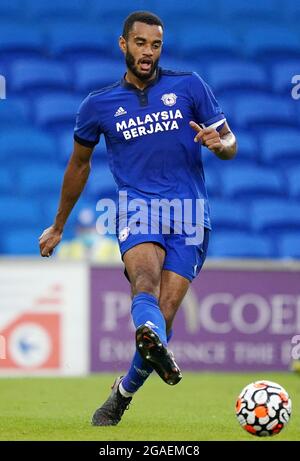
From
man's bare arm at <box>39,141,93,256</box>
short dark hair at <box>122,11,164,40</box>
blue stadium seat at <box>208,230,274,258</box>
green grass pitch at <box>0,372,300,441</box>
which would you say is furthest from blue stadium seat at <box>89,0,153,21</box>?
short dark hair at <box>122,11,164,40</box>

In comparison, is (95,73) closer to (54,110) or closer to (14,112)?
(54,110)

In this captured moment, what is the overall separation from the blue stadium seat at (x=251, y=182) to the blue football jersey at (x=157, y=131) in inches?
318

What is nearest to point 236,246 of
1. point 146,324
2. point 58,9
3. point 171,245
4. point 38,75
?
point 38,75

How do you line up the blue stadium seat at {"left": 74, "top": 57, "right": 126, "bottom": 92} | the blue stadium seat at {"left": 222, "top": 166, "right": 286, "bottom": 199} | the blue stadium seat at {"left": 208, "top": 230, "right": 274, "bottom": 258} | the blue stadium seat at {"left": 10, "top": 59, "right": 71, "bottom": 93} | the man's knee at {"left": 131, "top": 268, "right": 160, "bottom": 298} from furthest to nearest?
the blue stadium seat at {"left": 74, "top": 57, "right": 126, "bottom": 92} < the blue stadium seat at {"left": 10, "top": 59, "right": 71, "bottom": 93} < the blue stadium seat at {"left": 222, "top": 166, "right": 286, "bottom": 199} < the blue stadium seat at {"left": 208, "top": 230, "right": 274, "bottom": 258} < the man's knee at {"left": 131, "top": 268, "right": 160, "bottom": 298}

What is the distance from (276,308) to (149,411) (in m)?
3.97

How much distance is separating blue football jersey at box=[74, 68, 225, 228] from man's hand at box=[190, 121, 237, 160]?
0.20m

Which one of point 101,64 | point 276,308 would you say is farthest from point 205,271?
point 101,64

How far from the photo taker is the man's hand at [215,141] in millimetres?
5738

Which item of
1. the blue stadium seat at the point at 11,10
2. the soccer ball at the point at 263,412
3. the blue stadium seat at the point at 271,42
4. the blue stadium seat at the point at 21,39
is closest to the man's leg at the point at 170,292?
the soccer ball at the point at 263,412

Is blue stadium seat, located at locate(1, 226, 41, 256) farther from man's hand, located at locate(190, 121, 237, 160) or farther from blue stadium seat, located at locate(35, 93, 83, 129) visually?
man's hand, located at locate(190, 121, 237, 160)

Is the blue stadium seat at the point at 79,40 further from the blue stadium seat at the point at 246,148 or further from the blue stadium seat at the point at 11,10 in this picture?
the blue stadium seat at the point at 246,148

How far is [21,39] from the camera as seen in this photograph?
14727 millimetres

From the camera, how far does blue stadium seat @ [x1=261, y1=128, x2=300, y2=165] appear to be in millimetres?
14961

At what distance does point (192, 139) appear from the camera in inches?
245
